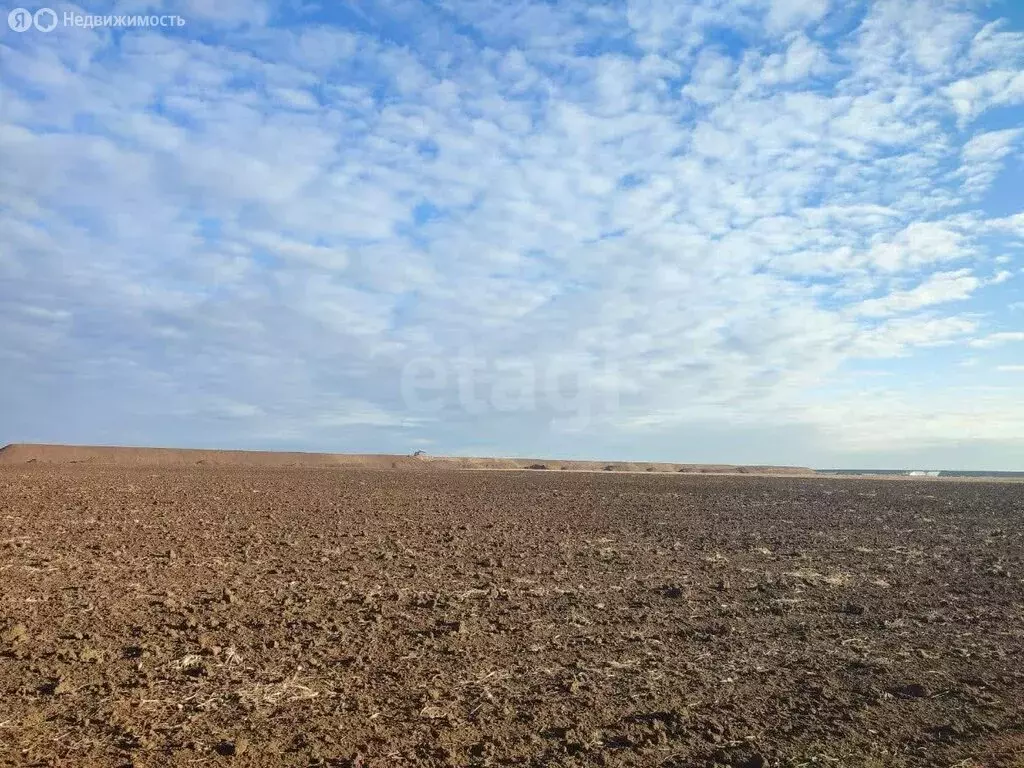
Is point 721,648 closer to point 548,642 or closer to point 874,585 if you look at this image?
point 548,642

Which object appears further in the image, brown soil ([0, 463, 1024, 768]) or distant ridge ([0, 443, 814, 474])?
distant ridge ([0, 443, 814, 474])

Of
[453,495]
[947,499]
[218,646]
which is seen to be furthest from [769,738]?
[947,499]

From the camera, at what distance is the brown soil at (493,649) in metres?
5.48

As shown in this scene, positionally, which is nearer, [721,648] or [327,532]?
[721,648]

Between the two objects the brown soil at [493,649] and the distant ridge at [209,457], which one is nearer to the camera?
the brown soil at [493,649]

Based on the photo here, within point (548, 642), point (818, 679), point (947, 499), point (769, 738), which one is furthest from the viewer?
point (947, 499)

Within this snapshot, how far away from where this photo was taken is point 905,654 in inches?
317

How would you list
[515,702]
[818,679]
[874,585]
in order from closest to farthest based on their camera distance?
[515,702], [818,679], [874,585]

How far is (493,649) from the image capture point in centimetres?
770

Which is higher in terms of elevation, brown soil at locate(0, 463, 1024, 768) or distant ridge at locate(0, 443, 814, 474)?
distant ridge at locate(0, 443, 814, 474)

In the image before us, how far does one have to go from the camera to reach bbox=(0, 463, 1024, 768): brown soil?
18.0 feet

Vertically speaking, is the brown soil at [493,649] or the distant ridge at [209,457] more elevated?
the distant ridge at [209,457]

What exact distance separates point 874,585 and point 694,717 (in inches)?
296

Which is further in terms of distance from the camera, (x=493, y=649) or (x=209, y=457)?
(x=209, y=457)
